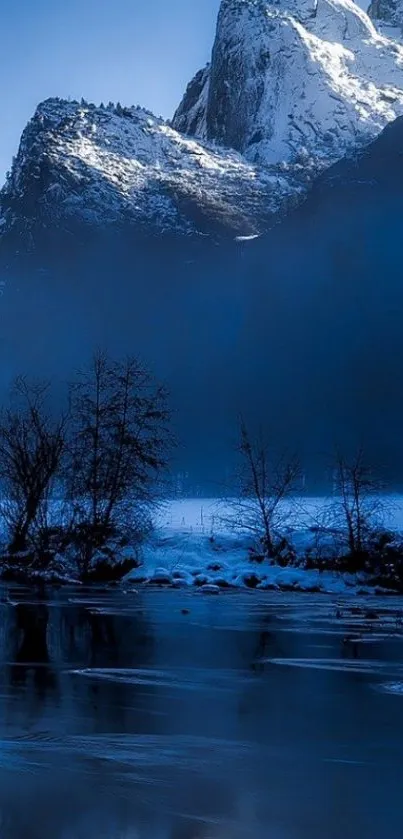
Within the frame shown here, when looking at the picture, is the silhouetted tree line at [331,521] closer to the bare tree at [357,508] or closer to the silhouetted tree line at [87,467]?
the bare tree at [357,508]

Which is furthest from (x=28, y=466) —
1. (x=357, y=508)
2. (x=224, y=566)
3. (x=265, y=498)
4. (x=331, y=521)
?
(x=357, y=508)

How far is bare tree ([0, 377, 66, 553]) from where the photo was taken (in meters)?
36.6

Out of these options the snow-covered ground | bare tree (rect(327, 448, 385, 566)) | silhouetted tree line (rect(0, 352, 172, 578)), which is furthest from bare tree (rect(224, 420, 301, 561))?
silhouetted tree line (rect(0, 352, 172, 578))

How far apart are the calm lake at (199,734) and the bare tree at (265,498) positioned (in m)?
18.5

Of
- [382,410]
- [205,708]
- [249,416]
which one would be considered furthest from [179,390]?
[205,708]

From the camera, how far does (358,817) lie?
224 inches

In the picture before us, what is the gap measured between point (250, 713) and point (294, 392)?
14291cm

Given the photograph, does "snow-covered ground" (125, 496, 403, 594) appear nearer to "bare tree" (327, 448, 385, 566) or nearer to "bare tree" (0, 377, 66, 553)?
"bare tree" (327, 448, 385, 566)

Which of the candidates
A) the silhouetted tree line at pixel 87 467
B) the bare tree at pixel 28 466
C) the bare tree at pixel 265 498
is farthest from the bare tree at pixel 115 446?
the bare tree at pixel 265 498

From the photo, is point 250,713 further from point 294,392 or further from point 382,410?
point 294,392

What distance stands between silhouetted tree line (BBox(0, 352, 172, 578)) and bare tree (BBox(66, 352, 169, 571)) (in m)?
0.04

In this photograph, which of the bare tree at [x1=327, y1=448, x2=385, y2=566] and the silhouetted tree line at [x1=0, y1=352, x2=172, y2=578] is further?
the silhouetted tree line at [x1=0, y1=352, x2=172, y2=578]

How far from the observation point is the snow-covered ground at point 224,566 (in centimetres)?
2984

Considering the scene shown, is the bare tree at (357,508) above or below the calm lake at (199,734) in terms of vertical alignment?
above
